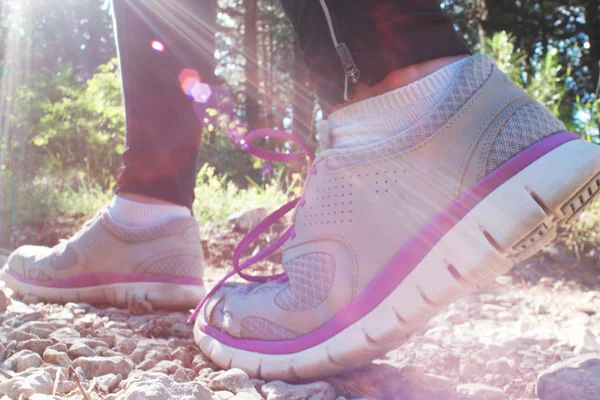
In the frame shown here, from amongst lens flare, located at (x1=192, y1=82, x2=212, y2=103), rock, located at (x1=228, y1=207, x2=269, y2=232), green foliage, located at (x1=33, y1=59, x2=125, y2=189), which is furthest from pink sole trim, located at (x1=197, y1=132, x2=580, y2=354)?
green foliage, located at (x1=33, y1=59, x2=125, y2=189)

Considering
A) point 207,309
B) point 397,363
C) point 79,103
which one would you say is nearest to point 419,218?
point 397,363

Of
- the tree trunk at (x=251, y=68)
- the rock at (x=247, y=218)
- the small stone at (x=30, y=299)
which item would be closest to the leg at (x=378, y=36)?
the small stone at (x=30, y=299)

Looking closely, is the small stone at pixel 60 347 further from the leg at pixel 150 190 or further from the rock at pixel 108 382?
the leg at pixel 150 190

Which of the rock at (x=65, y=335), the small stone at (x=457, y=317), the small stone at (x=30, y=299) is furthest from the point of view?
the small stone at (x=457, y=317)

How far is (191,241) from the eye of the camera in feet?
5.41

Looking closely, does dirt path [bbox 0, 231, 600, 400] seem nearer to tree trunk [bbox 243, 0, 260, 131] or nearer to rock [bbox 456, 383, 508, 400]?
rock [bbox 456, 383, 508, 400]

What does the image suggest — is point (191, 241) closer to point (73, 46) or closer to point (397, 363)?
point (397, 363)

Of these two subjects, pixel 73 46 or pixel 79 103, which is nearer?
pixel 79 103

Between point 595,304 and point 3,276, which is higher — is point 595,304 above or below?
below

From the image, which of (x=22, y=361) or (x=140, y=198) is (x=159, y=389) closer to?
(x=22, y=361)

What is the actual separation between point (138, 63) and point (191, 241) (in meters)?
0.57

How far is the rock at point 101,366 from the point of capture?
0.99 m

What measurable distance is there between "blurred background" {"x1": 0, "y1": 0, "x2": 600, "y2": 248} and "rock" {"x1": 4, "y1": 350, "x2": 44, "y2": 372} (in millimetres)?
983

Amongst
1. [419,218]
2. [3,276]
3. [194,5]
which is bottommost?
[3,276]
